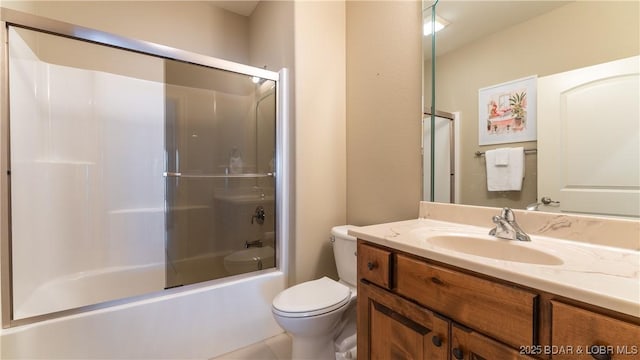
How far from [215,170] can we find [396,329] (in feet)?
6.08

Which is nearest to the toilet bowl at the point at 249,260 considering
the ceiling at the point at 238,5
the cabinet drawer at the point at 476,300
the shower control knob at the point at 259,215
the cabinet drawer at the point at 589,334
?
the shower control knob at the point at 259,215

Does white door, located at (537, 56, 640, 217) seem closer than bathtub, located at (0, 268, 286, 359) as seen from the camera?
Yes

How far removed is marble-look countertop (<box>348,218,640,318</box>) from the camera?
51 cm

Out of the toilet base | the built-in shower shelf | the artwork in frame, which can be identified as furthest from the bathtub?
the artwork in frame

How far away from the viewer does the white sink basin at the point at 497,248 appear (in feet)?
2.75

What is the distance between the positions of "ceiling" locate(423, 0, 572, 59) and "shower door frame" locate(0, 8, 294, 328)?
38.4 inches

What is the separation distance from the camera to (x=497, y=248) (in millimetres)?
963

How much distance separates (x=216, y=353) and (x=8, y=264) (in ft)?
3.49

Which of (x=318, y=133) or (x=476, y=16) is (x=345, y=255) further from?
(x=476, y=16)

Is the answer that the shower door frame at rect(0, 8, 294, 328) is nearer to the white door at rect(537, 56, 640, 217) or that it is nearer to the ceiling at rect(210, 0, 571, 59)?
the ceiling at rect(210, 0, 571, 59)

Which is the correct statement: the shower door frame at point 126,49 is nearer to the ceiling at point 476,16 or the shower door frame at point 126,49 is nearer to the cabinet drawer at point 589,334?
the ceiling at point 476,16

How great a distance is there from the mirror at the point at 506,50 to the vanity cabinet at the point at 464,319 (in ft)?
1.97

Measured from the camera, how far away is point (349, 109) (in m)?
1.91

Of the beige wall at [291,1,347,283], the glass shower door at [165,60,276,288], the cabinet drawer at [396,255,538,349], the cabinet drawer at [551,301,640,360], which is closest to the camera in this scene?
the cabinet drawer at [551,301,640,360]
